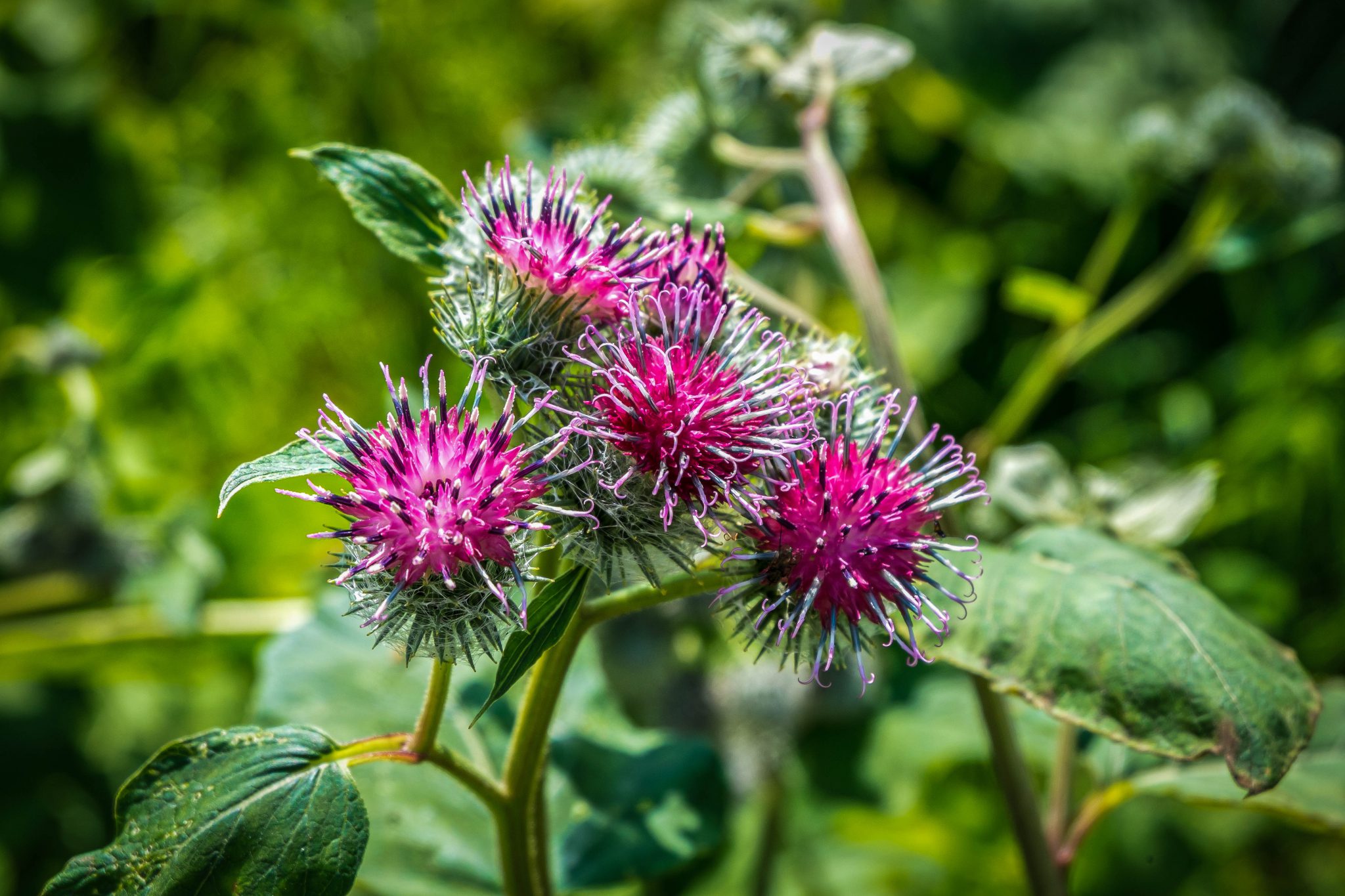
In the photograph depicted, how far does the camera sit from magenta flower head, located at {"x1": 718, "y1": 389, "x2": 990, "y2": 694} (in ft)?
2.50

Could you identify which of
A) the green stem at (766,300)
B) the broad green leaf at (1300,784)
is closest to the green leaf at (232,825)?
the green stem at (766,300)

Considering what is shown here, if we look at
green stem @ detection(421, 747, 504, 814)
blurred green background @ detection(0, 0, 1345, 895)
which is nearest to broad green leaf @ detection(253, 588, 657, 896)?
blurred green background @ detection(0, 0, 1345, 895)

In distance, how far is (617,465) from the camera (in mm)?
751

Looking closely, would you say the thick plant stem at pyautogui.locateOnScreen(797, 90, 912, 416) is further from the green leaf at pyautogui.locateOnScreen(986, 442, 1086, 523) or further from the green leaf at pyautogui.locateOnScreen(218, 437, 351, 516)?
the green leaf at pyautogui.locateOnScreen(218, 437, 351, 516)

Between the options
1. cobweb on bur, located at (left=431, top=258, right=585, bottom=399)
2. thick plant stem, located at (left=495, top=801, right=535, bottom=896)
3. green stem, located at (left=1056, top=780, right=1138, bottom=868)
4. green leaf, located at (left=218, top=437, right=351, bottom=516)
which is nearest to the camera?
green leaf, located at (left=218, top=437, right=351, bottom=516)

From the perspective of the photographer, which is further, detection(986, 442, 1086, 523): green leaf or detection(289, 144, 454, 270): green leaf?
detection(986, 442, 1086, 523): green leaf

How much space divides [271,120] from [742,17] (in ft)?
4.29

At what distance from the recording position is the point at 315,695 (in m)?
1.21

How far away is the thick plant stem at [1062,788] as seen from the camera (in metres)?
1.21

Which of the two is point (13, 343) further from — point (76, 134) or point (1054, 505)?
point (1054, 505)

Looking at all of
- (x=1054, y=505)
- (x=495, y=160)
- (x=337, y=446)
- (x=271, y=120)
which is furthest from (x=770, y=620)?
(x=271, y=120)

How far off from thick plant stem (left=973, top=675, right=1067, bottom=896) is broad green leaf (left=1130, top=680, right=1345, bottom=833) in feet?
0.40

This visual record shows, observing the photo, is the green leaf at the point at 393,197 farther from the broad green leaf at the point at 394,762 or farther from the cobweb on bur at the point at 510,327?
the broad green leaf at the point at 394,762

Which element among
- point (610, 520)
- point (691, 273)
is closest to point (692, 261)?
point (691, 273)
